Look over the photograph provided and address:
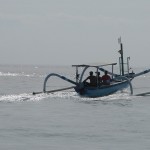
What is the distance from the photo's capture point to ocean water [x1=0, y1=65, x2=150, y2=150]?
76.4ft

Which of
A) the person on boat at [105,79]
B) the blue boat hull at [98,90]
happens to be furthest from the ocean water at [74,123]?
the person on boat at [105,79]

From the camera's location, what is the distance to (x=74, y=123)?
1184 inches

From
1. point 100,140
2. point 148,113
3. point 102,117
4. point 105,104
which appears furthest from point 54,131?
point 105,104

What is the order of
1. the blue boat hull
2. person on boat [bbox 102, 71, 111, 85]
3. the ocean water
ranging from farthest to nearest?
person on boat [bbox 102, 71, 111, 85], the blue boat hull, the ocean water

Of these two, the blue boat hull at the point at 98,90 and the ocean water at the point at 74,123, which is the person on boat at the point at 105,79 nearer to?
the blue boat hull at the point at 98,90

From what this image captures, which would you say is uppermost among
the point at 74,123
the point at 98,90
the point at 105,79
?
the point at 105,79

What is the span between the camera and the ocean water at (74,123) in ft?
76.4

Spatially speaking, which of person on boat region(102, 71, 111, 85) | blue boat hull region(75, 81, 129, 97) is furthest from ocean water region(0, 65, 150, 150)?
person on boat region(102, 71, 111, 85)

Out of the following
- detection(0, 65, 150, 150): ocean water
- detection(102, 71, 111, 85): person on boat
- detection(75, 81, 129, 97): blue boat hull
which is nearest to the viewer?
detection(0, 65, 150, 150): ocean water

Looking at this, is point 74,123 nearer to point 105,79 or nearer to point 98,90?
point 98,90

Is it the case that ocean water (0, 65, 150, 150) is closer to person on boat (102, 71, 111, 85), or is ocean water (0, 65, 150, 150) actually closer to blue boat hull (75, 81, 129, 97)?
blue boat hull (75, 81, 129, 97)

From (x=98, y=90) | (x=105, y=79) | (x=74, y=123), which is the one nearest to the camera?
(x=74, y=123)

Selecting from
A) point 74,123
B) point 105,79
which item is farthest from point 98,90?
point 74,123

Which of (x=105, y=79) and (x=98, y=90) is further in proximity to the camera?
(x=105, y=79)
